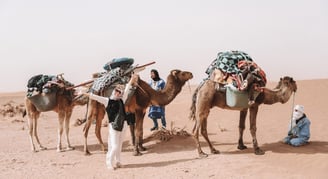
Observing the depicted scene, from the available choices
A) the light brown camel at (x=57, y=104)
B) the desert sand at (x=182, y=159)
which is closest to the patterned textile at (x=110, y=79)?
the light brown camel at (x=57, y=104)

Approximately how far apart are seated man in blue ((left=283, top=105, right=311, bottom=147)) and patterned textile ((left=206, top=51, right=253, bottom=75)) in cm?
181

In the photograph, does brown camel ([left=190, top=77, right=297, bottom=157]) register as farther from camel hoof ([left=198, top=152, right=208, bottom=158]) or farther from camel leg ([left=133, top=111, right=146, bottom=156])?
camel leg ([left=133, top=111, right=146, bottom=156])

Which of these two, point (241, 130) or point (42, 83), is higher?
point (42, 83)

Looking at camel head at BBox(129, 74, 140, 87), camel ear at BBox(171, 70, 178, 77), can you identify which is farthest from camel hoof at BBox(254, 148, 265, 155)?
camel head at BBox(129, 74, 140, 87)

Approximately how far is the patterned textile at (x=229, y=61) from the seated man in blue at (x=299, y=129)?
1.81 m

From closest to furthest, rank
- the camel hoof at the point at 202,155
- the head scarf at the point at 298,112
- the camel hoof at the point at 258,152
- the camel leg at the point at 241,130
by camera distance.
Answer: the camel hoof at the point at 202,155 → the camel hoof at the point at 258,152 → the head scarf at the point at 298,112 → the camel leg at the point at 241,130

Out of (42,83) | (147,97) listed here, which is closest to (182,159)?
(147,97)

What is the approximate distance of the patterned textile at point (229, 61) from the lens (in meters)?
9.86

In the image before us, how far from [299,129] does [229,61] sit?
8.08 ft

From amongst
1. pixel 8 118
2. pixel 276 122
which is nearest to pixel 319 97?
pixel 276 122

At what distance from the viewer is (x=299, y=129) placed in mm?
10438

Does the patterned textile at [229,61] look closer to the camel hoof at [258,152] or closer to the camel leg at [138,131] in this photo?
the camel hoof at [258,152]

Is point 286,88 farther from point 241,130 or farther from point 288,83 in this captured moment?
point 241,130

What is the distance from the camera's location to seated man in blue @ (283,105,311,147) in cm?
1034
